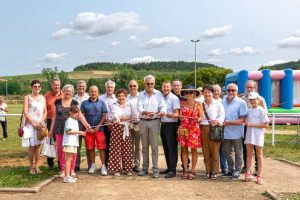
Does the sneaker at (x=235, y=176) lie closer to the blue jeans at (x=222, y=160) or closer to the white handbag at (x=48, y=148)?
the blue jeans at (x=222, y=160)

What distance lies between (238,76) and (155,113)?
35.1ft

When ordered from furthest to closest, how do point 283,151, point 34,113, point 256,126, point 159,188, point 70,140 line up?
point 283,151
point 34,113
point 70,140
point 256,126
point 159,188

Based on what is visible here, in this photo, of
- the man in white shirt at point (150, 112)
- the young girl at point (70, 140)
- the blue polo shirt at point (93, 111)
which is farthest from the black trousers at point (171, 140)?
the young girl at point (70, 140)

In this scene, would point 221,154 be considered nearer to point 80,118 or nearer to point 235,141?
point 235,141

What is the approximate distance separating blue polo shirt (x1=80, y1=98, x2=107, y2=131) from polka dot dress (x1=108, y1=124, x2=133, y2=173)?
355mm

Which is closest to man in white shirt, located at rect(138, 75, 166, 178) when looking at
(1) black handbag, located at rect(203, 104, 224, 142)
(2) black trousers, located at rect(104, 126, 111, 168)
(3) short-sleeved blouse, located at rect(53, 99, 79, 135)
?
(2) black trousers, located at rect(104, 126, 111, 168)

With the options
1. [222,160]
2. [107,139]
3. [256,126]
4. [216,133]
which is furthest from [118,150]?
[256,126]

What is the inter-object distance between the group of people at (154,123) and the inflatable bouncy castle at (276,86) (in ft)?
31.6

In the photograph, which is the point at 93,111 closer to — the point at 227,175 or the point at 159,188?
the point at 159,188

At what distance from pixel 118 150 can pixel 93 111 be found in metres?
0.95

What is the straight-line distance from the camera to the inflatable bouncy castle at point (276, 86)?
15.0 metres

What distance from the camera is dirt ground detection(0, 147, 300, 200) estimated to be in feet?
14.9

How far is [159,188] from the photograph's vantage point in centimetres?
493

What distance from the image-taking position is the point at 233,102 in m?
5.57
